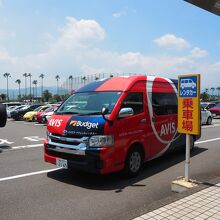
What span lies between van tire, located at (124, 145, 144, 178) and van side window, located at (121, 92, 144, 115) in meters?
0.86

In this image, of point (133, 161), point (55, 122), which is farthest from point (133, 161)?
point (55, 122)

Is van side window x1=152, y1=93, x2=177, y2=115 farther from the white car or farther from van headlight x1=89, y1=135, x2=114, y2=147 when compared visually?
van headlight x1=89, y1=135, x2=114, y2=147

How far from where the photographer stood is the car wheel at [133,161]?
6.73 m

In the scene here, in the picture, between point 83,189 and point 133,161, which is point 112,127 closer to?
point 133,161

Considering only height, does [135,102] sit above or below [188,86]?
below

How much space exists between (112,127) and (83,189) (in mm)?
1365

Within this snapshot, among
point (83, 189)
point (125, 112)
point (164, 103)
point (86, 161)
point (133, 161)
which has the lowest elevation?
point (83, 189)

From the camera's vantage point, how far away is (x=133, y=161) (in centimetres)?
691

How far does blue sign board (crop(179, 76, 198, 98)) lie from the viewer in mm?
5829

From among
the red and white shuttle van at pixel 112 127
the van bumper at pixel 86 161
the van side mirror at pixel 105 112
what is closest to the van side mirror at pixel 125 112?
the red and white shuttle van at pixel 112 127

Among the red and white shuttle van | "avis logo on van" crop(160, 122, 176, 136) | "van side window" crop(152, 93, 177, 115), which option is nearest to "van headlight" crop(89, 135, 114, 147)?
the red and white shuttle van

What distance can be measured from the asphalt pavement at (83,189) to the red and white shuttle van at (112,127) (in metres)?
0.42

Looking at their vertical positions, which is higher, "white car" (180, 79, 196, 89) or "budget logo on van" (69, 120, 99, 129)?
"white car" (180, 79, 196, 89)

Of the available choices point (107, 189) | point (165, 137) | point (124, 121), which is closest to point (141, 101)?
point (124, 121)
